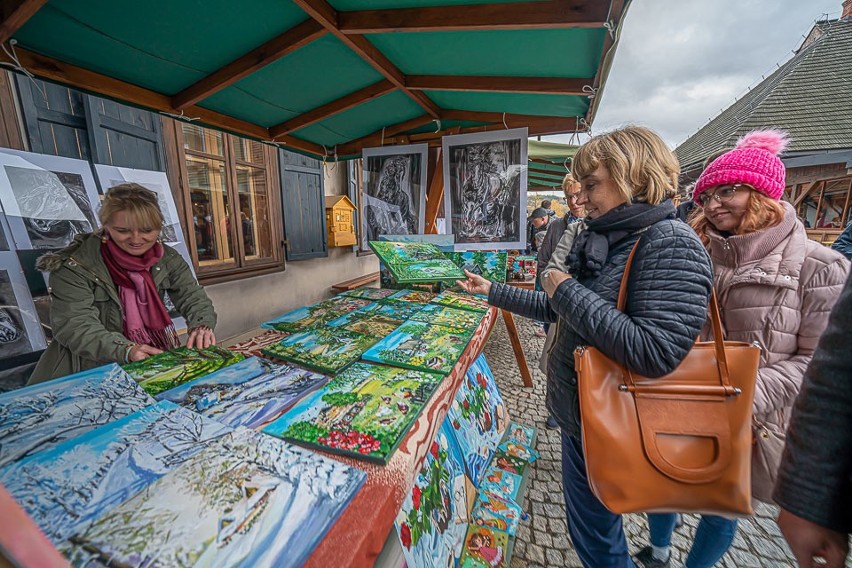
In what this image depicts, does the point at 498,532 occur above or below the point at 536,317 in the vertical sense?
below

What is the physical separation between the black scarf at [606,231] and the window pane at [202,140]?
3.72m

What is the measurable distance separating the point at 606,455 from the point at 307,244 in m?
4.52

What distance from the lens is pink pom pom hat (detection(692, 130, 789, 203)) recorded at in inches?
45.8

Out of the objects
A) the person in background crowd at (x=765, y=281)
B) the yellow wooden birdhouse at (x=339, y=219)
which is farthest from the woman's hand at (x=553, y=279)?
the yellow wooden birdhouse at (x=339, y=219)

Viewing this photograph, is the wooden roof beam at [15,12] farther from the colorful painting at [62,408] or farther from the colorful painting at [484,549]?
the colorful painting at [484,549]

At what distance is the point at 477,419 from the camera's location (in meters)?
2.01

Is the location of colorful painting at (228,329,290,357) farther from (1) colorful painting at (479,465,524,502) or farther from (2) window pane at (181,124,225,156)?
(2) window pane at (181,124,225,156)

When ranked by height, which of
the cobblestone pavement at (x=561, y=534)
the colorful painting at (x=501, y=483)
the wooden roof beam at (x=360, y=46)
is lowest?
the cobblestone pavement at (x=561, y=534)

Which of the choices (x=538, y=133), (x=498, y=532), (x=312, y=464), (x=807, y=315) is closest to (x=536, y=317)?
(x=807, y=315)

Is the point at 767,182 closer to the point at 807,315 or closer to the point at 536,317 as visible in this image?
the point at 807,315

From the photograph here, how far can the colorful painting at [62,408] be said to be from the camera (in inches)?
30.7

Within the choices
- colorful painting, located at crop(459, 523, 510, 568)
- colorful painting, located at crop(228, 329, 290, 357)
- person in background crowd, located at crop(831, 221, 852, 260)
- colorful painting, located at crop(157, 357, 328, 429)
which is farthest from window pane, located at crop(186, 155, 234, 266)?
person in background crowd, located at crop(831, 221, 852, 260)

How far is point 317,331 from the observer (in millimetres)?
1652

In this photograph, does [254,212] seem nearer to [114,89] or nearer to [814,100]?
[114,89]
